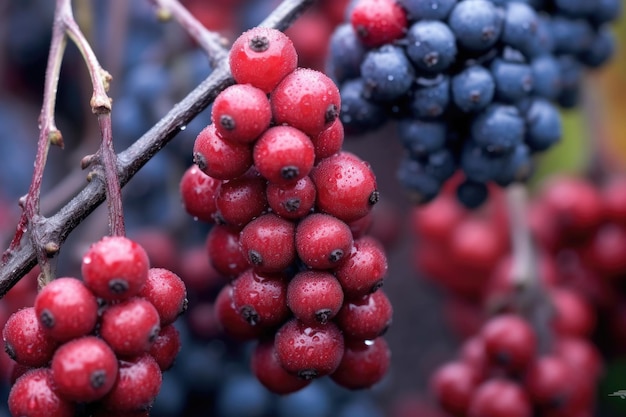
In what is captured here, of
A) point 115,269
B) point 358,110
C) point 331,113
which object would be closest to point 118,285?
point 115,269

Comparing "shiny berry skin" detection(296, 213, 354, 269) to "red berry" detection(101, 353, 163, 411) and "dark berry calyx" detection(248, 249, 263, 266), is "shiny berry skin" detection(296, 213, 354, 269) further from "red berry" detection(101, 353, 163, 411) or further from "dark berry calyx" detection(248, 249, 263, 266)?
"red berry" detection(101, 353, 163, 411)

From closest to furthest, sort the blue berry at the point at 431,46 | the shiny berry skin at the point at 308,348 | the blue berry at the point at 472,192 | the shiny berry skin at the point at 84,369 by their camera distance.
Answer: the shiny berry skin at the point at 84,369
the shiny berry skin at the point at 308,348
the blue berry at the point at 431,46
the blue berry at the point at 472,192

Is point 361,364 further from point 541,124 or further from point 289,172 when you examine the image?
point 541,124

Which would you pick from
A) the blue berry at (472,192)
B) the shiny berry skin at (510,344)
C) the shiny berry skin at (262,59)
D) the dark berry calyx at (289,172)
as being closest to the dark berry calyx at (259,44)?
the shiny berry skin at (262,59)

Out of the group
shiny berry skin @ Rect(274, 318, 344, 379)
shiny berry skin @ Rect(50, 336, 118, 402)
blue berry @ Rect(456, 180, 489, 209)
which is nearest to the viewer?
shiny berry skin @ Rect(50, 336, 118, 402)

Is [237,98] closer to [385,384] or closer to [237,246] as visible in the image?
[237,246]

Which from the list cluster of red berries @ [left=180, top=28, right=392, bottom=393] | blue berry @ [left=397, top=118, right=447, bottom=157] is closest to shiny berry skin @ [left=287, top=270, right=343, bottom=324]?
cluster of red berries @ [left=180, top=28, right=392, bottom=393]

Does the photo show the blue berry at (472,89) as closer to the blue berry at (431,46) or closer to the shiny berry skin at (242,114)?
the blue berry at (431,46)
